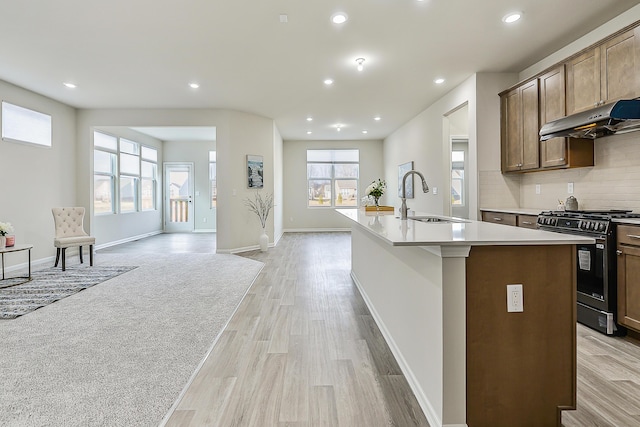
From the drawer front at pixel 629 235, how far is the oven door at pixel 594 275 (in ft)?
0.38

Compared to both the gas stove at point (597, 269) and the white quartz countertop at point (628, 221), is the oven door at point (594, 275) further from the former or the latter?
the white quartz countertop at point (628, 221)

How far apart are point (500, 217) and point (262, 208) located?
4526 millimetres

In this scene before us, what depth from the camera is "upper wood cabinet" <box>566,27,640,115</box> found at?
277 centimetres

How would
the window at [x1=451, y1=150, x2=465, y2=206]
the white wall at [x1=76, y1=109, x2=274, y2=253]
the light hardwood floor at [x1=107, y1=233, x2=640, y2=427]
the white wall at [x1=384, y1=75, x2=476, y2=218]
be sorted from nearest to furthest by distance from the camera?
1. the light hardwood floor at [x1=107, y1=233, x2=640, y2=427]
2. the white wall at [x1=384, y1=75, x2=476, y2=218]
3. the white wall at [x1=76, y1=109, x2=274, y2=253]
4. the window at [x1=451, y1=150, x2=465, y2=206]

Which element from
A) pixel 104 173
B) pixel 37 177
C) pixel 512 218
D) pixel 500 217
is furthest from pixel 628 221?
pixel 104 173

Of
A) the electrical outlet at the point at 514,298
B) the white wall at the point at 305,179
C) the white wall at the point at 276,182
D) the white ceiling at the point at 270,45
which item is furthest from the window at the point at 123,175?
the electrical outlet at the point at 514,298

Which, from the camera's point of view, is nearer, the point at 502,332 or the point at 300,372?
the point at 502,332

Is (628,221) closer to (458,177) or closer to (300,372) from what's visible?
(300,372)

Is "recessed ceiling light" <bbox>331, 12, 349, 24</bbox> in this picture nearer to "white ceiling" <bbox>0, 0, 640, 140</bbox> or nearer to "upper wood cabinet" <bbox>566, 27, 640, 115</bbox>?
"white ceiling" <bbox>0, 0, 640, 140</bbox>

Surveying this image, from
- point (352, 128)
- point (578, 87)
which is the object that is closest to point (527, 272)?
point (578, 87)

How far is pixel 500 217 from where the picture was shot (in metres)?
4.14

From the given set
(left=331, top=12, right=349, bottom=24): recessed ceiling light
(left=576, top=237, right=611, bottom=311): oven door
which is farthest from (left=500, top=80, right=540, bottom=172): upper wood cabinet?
(left=331, top=12, right=349, bottom=24): recessed ceiling light

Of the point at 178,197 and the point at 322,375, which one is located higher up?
the point at 178,197

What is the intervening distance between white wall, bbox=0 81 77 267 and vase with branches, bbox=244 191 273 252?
3312 mm
